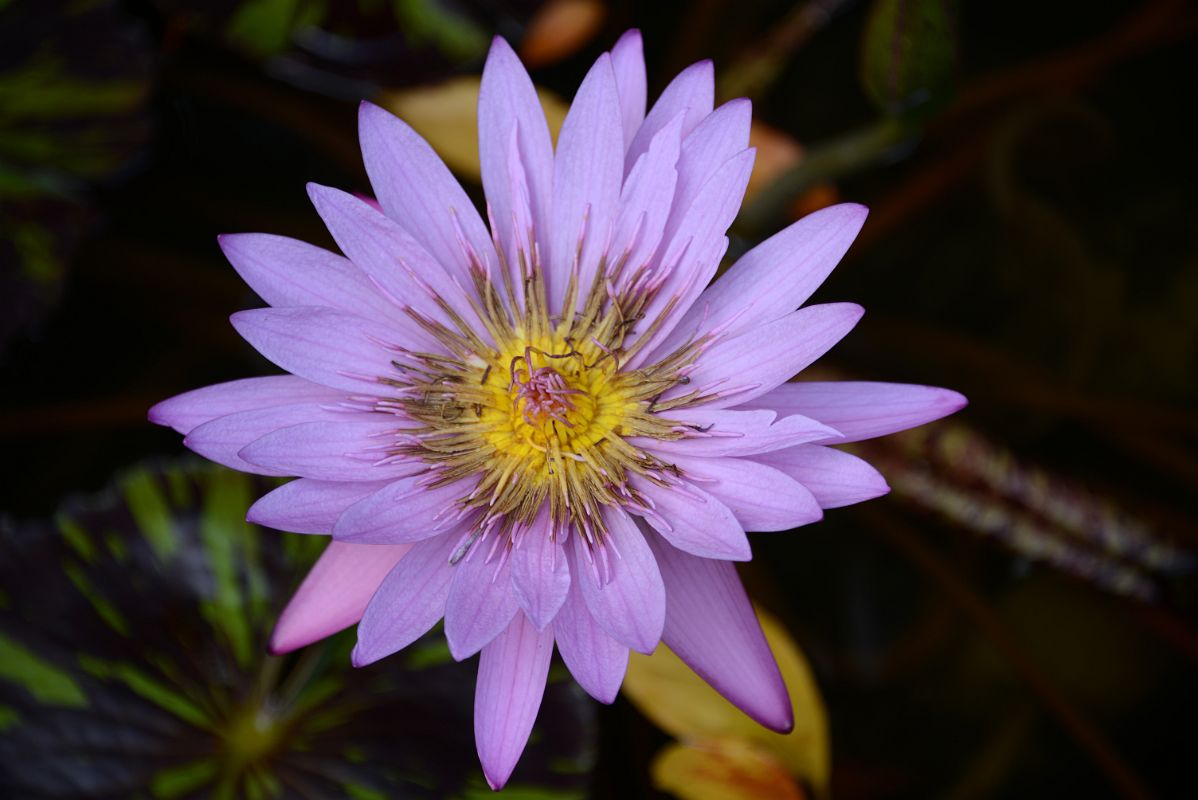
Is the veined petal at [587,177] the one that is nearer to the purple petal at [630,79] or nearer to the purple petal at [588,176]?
the purple petal at [588,176]

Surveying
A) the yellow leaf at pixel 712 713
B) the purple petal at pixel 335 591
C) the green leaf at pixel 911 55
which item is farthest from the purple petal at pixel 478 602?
the green leaf at pixel 911 55

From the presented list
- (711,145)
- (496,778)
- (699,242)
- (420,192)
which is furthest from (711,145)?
(496,778)

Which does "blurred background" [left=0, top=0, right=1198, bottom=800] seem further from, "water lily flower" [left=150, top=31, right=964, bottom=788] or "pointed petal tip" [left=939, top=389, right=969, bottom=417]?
"pointed petal tip" [left=939, top=389, right=969, bottom=417]

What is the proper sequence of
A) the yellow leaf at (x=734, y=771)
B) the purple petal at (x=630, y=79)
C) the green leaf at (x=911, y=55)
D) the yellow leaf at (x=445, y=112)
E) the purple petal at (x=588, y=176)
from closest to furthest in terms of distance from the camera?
the purple petal at (x=588, y=176) < the purple petal at (x=630, y=79) < the green leaf at (x=911, y=55) < the yellow leaf at (x=734, y=771) < the yellow leaf at (x=445, y=112)

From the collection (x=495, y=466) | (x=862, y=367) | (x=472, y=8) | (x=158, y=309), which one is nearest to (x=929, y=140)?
(x=862, y=367)

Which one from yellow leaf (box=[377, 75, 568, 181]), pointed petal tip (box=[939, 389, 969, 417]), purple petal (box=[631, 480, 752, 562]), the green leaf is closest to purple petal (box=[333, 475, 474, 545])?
purple petal (box=[631, 480, 752, 562])

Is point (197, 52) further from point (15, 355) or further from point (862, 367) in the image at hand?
point (862, 367)
